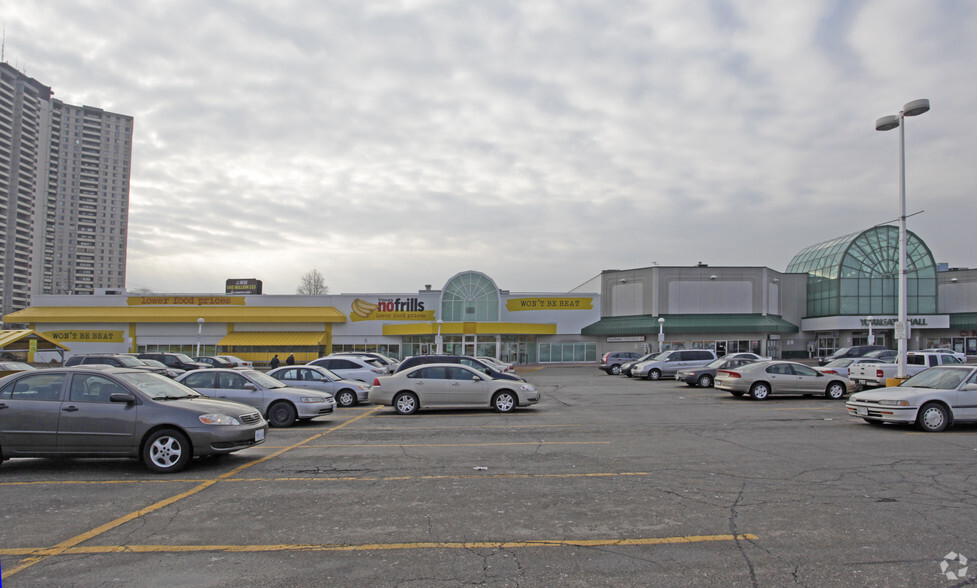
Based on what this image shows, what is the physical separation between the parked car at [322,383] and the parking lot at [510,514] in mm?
6892

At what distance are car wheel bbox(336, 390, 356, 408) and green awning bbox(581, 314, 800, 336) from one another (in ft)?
110

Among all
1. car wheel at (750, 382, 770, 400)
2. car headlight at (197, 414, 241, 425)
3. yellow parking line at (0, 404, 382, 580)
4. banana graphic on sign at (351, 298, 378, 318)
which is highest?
banana graphic on sign at (351, 298, 378, 318)

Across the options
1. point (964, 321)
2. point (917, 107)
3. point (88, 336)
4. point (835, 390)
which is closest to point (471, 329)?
point (835, 390)

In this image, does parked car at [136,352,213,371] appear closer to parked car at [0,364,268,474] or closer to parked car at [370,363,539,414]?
parked car at [370,363,539,414]

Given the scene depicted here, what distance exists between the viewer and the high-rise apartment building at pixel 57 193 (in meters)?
116

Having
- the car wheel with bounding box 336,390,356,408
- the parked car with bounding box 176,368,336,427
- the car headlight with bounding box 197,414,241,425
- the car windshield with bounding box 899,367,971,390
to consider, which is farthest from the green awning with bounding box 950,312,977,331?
the car headlight with bounding box 197,414,241,425

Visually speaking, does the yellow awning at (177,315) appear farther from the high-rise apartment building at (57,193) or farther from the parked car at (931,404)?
the high-rise apartment building at (57,193)

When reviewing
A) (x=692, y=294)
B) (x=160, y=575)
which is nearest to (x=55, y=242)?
(x=692, y=294)

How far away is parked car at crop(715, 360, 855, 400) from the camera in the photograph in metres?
20.3

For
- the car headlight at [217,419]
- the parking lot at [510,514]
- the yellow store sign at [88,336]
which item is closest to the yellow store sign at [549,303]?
the yellow store sign at [88,336]

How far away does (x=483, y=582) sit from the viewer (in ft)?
14.5

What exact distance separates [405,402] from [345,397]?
11.5ft

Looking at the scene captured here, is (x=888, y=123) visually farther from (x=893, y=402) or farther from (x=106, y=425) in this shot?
(x=106, y=425)

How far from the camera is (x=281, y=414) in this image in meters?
14.3
